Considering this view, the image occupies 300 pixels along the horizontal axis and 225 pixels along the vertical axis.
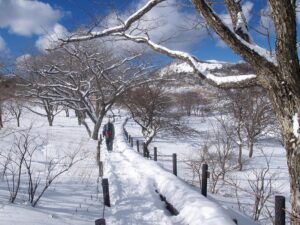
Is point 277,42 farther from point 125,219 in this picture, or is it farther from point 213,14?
point 125,219

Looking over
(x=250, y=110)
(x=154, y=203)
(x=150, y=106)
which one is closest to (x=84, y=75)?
(x=150, y=106)

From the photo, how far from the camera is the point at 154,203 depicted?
26.8ft

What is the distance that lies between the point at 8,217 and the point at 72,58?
78.5ft

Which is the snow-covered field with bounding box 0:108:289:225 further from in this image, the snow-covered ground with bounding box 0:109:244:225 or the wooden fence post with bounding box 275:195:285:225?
the wooden fence post with bounding box 275:195:285:225

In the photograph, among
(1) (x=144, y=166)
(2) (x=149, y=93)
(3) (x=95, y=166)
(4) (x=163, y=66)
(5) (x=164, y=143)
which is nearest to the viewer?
(1) (x=144, y=166)

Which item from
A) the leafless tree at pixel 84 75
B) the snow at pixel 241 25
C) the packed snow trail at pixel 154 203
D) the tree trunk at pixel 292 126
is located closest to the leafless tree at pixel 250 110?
the leafless tree at pixel 84 75

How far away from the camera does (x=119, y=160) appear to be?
52.8 ft

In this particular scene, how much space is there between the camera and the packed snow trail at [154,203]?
20.9 feet

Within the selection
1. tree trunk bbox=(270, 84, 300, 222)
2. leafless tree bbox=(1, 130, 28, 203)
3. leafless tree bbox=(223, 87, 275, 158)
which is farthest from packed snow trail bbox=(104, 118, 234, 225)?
leafless tree bbox=(223, 87, 275, 158)

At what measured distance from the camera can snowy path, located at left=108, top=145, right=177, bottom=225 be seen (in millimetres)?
7105

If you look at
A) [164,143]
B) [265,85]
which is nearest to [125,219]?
[265,85]

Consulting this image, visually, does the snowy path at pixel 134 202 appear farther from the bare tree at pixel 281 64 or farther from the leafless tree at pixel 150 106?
the leafless tree at pixel 150 106

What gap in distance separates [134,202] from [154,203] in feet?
1.49

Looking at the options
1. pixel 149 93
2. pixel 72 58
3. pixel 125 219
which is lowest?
pixel 125 219
